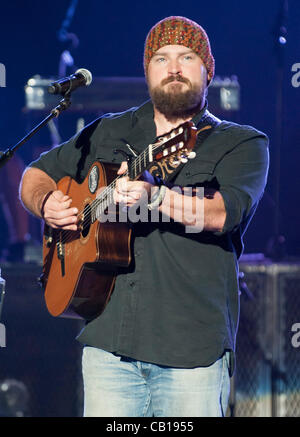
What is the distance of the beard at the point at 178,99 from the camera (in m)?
2.89

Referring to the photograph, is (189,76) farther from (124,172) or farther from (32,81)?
(32,81)

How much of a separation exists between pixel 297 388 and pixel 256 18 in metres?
3.76

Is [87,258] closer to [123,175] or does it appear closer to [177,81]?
[123,175]

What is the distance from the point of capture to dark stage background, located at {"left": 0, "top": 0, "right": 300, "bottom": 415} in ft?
20.4

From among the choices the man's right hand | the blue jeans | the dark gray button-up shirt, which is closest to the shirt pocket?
the dark gray button-up shirt

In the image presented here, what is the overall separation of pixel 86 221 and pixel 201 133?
2.11 ft

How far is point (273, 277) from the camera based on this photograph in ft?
15.2

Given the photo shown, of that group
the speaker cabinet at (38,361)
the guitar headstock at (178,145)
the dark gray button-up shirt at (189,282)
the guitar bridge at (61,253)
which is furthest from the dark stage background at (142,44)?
the guitar headstock at (178,145)

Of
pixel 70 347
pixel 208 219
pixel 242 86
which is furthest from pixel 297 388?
pixel 242 86

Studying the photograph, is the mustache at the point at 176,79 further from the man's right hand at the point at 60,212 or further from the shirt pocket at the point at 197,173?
the man's right hand at the point at 60,212

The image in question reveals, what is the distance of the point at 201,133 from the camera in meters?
2.85

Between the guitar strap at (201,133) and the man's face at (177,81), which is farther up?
the man's face at (177,81)

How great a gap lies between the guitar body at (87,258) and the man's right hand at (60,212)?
0.16 feet

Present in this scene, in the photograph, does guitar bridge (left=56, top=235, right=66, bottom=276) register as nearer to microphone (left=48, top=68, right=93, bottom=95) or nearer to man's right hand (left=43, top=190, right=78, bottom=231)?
man's right hand (left=43, top=190, right=78, bottom=231)
